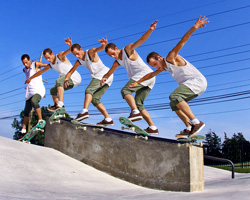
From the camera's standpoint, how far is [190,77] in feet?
18.8

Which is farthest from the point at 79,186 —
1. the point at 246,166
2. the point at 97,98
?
the point at 246,166

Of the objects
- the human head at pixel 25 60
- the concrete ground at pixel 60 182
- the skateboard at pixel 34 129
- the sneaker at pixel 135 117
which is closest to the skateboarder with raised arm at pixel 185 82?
the sneaker at pixel 135 117

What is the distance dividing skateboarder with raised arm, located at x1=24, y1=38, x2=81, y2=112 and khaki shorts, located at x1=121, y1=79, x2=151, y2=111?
8.47 ft

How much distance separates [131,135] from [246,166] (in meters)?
18.0

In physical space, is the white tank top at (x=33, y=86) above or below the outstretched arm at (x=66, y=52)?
below

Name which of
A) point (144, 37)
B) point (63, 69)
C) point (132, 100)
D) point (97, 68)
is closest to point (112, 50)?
point (97, 68)

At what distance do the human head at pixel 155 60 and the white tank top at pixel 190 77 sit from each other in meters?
0.30

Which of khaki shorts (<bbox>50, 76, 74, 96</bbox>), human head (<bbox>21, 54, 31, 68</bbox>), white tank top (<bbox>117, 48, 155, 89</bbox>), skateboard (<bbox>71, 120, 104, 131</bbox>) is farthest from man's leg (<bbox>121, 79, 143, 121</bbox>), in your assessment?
human head (<bbox>21, 54, 31, 68</bbox>)

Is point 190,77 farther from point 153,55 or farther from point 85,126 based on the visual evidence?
point 85,126

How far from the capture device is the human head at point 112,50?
23.4 ft

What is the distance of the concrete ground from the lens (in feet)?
16.2

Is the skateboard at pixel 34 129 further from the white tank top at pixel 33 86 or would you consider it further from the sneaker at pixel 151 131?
the sneaker at pixel 151 131

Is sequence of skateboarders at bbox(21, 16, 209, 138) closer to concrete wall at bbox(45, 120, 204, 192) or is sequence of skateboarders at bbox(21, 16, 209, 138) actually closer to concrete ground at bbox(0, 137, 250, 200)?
concrete wall at bbox(45, 120, 204, 192)

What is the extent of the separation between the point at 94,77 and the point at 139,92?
172cm
